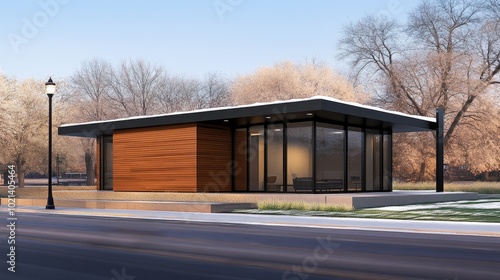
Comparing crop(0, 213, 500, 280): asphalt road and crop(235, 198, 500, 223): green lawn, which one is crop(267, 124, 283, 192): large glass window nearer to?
crop(235, 198, 500, 223): green lawn

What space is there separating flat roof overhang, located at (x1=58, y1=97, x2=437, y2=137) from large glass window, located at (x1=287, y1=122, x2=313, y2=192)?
1.73 ft

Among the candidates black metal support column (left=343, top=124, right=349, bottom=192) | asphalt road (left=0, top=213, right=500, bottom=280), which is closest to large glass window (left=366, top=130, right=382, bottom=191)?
black metal support column (left=343, top=124, right=349, bottom=192)

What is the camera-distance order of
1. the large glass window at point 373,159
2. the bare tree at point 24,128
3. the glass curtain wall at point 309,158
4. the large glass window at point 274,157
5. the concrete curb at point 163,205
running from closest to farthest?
the concrete curb at point 163,205 → the glass curtain wall at point 309,158 → the large glass window at point 274,157 → the large glass window at point 373,159 → the bare tree at point 24,128

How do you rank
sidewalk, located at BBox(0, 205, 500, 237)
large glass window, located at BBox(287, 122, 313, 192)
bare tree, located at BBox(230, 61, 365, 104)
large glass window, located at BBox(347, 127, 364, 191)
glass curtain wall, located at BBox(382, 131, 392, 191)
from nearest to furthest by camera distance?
sidewalk, located at BBox(0, 205, 500, 237)
large glass window, located at BBox(287, 122, 313, 192)
large glass window, located at BBox(347, 127, 364, 191)
glass curtain wall, located at BBox(382, 131, 392, 191)
bare tree, located at BBox(230, 61, 365, 104)

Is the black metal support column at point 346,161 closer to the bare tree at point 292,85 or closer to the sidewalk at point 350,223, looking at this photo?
the sidewalk at point 350,223

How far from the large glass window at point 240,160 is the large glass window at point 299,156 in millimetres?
3025

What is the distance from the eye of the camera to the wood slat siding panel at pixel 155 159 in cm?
2923

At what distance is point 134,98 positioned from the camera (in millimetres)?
62031

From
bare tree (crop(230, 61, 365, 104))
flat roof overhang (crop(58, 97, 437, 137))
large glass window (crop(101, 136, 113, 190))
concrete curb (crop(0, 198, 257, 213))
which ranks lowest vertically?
concrete curb (crop(0, 198, 257, 213))

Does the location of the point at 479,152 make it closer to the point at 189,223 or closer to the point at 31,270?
the point at 189,223

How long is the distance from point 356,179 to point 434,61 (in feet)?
74.3

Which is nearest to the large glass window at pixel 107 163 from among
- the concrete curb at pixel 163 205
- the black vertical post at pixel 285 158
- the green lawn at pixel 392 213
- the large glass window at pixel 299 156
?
the concrete curb at pixel 163 205

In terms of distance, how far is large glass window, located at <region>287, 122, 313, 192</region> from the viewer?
90.8 feet

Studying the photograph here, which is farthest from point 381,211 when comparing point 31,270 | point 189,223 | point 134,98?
point 134,98
